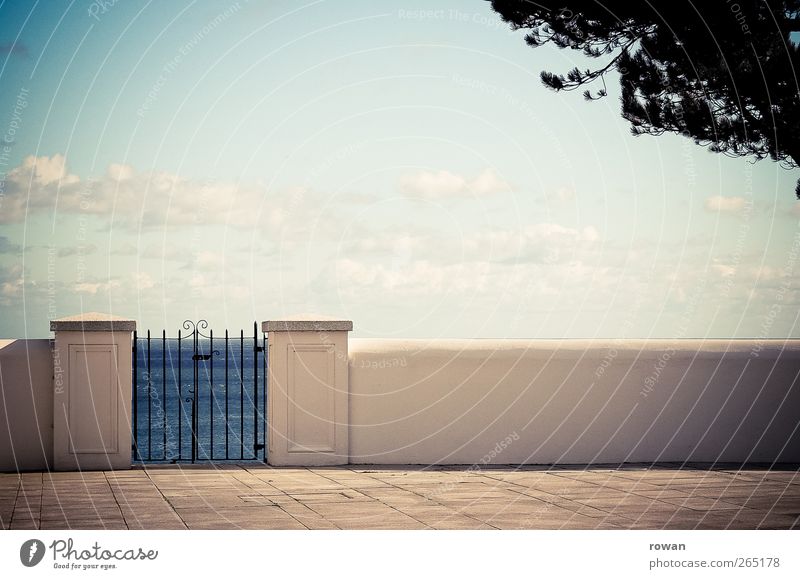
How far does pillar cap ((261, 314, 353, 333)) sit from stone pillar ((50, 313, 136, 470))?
1572mm

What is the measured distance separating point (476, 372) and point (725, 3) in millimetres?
4981

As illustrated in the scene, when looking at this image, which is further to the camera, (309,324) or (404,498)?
(309,324)

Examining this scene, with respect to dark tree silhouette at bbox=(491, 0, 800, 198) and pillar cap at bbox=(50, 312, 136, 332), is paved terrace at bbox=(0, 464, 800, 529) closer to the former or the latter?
pillar cap at bbox=(50, 312, 136, 332)

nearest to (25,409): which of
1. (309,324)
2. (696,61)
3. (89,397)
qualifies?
(89,397)

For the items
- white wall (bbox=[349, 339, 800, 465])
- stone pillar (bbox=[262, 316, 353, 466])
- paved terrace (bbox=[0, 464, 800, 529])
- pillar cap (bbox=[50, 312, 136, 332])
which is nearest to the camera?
paved terrace (bbox=[0, 464, 800, 529])

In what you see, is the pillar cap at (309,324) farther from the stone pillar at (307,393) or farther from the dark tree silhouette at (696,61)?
the dark tree silhouette at (696,61)

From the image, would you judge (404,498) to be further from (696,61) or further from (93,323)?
(696,61)

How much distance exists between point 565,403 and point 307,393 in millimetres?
2770

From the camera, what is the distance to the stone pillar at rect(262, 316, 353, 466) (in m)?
11.0

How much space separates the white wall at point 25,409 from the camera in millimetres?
10664

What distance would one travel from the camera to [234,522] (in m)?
7.90

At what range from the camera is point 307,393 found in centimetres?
1103

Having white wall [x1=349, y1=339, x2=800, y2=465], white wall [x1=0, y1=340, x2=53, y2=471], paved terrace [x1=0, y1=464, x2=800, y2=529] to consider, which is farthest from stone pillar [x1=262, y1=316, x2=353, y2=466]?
white wall [x1=0, y1=340, x2=53, y2=471]

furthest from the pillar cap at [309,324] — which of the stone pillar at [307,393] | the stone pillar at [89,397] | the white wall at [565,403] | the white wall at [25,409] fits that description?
the white wall at [25,409]
